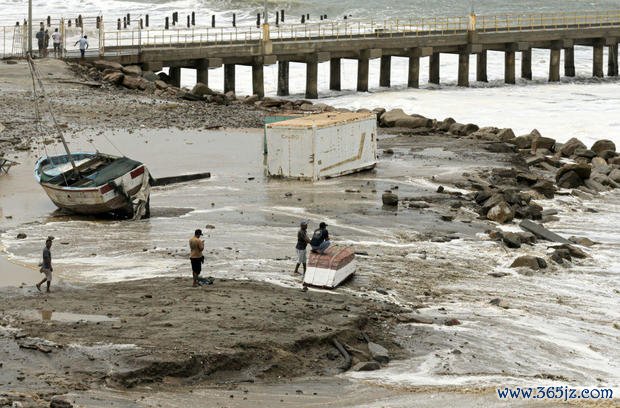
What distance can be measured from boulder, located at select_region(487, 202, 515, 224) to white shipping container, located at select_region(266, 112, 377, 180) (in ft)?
17.8

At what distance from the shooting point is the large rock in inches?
655

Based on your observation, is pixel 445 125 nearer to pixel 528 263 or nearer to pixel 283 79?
pixel 283 79

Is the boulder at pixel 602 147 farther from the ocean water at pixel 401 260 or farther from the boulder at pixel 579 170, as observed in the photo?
the ocean water at pixel 401 260

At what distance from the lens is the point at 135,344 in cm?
1603

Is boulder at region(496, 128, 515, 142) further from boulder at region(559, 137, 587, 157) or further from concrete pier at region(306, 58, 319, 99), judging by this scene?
concrete pier at region(306, 58, 319, 99)

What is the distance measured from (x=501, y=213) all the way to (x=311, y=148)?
5.89 meters

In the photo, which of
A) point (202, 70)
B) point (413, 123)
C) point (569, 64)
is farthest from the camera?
point (569, 64)

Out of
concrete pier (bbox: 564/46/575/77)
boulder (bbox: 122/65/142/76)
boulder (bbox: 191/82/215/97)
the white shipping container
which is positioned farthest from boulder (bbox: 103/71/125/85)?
concrete pier (bbox: 564/46/575/77)

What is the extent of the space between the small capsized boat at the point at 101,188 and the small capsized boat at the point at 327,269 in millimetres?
6744

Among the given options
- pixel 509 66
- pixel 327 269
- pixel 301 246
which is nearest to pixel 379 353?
pixel 327 269

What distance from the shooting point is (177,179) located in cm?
3014

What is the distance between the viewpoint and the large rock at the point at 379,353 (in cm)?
1662

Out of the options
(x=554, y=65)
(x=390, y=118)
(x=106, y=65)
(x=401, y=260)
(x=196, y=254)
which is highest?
(x=106, y=65)

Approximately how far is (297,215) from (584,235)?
623 centimetres
